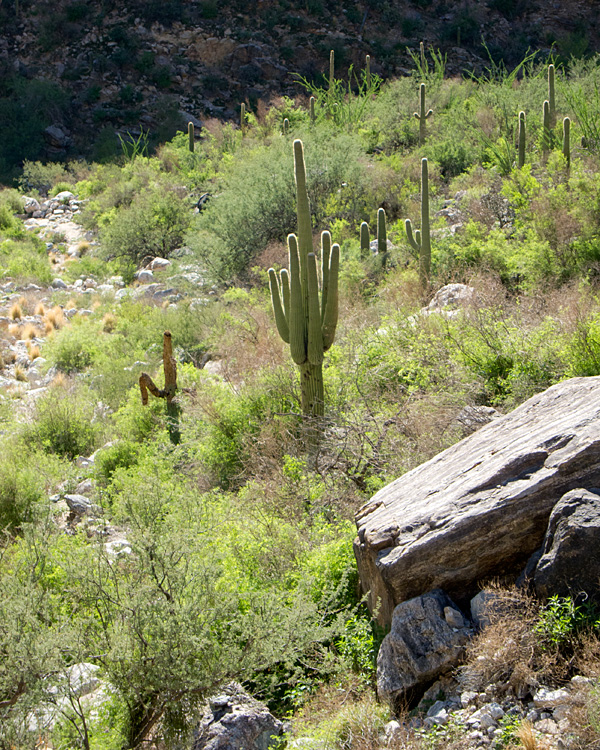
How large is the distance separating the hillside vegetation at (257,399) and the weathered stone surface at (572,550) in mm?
266

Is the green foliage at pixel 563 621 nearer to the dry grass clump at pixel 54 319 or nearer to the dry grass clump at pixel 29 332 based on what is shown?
the dry grass clump at pixel 29 332

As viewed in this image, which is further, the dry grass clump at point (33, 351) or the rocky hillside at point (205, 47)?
the rocky hillside at point (205, 47)

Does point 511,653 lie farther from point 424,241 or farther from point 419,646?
point 424,241

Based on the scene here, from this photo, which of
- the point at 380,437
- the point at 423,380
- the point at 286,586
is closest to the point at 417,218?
the point at 423,380

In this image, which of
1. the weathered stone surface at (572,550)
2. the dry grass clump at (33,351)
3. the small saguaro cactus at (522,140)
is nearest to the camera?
the weathered stone surface at (572,550)

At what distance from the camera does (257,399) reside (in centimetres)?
866

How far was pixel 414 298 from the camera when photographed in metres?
11.0

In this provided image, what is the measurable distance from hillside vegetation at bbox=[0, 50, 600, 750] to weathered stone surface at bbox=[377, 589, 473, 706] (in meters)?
0.20

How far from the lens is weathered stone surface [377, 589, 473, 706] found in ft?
12.3

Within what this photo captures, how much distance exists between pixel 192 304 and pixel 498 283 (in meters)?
6.37

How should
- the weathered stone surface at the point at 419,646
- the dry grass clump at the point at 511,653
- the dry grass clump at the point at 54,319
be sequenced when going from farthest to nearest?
1. the dry grass clump at the point at 54,319
2. the weathered stone surface at the point at 419,646
3. the dry grass clump at the point at 511,653

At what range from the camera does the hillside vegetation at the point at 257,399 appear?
3.96m

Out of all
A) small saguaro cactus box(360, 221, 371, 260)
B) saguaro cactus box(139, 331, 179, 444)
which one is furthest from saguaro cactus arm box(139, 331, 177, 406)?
small saguaro cactus box(360, 221, 371, 260)

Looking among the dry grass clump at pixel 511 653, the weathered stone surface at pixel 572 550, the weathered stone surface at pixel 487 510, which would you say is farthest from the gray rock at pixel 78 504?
the weathered stone surface at pixel 572 550
